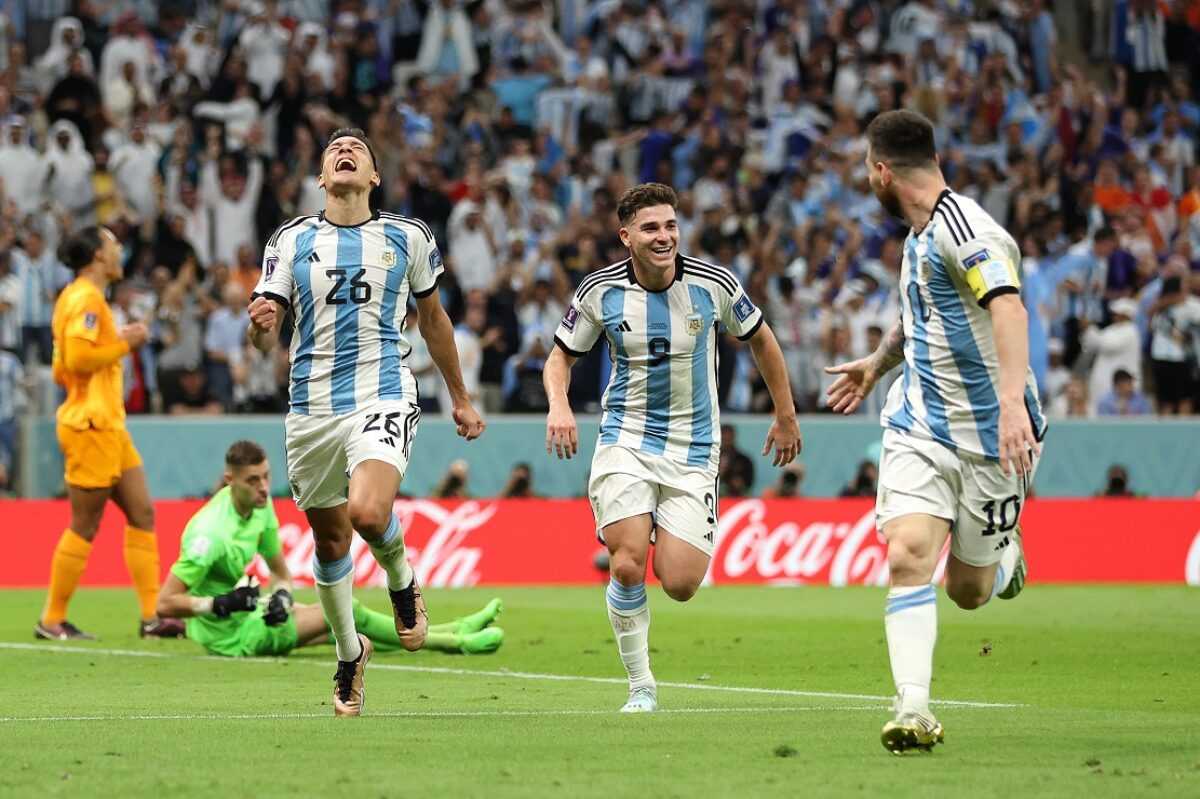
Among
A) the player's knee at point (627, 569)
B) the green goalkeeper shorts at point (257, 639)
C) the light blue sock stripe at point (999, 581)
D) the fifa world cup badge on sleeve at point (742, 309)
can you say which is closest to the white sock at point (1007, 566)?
the light blue sock stripe at point (999, 581)

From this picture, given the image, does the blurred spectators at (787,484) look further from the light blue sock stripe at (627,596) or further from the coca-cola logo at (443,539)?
the light blue sock stripe at (627,596)

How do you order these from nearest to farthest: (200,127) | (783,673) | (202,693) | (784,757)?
(784,757) < (202,693) < (783,673) < (200,127)

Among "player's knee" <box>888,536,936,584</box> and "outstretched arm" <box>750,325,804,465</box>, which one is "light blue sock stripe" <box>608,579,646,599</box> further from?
"player's knee" <box>888,536,936,584</box>

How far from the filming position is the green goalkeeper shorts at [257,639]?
12570mm

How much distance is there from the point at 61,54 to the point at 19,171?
2.76 metres

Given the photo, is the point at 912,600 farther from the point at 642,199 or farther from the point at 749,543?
the point at 749,543

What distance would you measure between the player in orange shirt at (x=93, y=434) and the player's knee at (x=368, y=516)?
526 centimetres

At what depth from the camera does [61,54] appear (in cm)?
2445

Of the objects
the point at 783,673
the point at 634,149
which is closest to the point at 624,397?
the point at 783,673

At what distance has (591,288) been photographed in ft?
30.8

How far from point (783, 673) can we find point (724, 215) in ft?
42.9

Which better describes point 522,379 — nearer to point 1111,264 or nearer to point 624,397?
point 1111,264

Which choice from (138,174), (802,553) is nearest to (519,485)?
(802,553)

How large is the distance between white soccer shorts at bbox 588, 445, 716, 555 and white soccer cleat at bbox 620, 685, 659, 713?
2.39 ft
